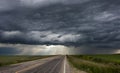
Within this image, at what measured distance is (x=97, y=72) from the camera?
29.0 meters

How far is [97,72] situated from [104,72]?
93 centimetres

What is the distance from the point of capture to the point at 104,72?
94.3ft

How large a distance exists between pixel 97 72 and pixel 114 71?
2.36 meters

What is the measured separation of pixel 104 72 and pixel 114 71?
5.02ft

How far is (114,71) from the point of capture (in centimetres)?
2922
